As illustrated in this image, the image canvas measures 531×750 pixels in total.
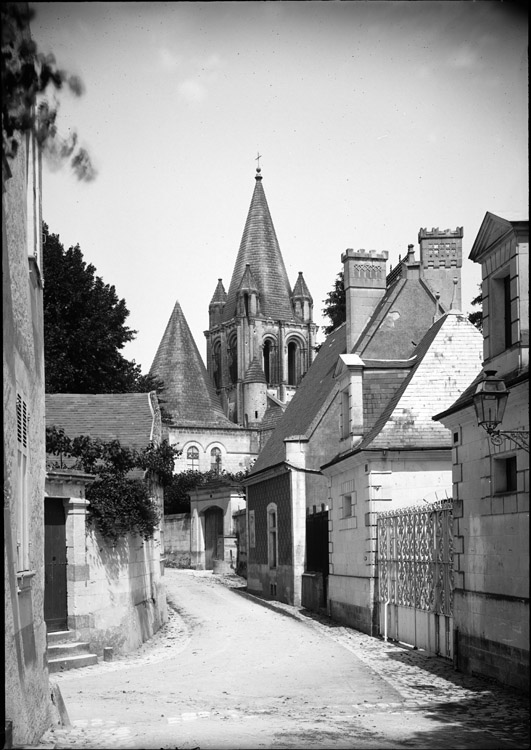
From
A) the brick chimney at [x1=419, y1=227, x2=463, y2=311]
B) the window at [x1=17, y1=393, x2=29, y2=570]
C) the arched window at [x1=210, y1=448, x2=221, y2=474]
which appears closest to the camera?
the window at [x1=17, y1=393, x2=29, y2=570]

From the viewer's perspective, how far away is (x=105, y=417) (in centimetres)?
2283

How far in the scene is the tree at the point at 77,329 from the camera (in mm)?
34781

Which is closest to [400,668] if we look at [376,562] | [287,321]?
[376,562]

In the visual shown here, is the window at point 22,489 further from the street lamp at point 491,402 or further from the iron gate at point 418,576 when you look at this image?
the iron gate at point 418,576

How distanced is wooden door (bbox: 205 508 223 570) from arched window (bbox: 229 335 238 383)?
50398mm

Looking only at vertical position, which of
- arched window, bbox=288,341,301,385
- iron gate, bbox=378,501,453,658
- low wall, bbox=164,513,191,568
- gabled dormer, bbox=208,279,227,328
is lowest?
low wall, bbox=164,513,191,568

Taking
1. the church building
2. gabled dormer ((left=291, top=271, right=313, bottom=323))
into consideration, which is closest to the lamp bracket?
the church building

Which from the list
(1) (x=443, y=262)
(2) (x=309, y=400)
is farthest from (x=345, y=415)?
(2) (x=309, y=400)

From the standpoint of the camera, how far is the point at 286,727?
10.2 metres

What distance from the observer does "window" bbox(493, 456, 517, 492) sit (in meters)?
13.3

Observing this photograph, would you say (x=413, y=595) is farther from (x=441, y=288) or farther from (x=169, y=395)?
(x=169, y=395)

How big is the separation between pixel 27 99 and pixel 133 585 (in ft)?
46.5

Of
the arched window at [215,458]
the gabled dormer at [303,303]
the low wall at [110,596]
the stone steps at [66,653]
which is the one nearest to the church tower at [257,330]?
the gabled dormer at [303,303]

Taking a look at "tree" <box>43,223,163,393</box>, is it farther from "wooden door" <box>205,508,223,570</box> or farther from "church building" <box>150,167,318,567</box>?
"church building" <box>150,167,318,567</box>
